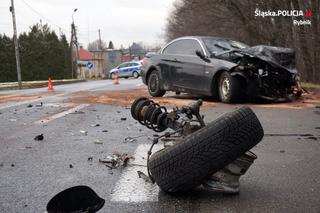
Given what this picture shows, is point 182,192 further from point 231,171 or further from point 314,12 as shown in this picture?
point 314,12

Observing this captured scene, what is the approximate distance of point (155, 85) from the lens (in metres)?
12.3

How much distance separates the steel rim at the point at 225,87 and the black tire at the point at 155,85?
8.26ft

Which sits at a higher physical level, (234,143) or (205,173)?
(234,143)

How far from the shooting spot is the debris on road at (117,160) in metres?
4.49

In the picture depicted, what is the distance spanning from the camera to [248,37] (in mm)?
23219

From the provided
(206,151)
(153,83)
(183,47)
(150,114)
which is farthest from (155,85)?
(206,151)

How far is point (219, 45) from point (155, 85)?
235 centimetres

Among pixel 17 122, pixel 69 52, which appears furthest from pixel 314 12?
pixel 69 52

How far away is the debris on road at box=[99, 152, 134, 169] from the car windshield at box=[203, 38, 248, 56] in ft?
19.5

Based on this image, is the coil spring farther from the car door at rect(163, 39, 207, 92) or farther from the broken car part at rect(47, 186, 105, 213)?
the car door at rect(163, 39, 207, 92)

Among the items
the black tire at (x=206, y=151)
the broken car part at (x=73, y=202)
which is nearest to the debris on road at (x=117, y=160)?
the black tire at (x=206, y=151)

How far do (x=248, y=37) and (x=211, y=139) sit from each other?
2081cm

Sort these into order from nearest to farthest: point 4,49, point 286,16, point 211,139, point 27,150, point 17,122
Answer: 1. point 211,139
2. point 27,150
3. point 17,122
4. point 286,16
5. point 4,49

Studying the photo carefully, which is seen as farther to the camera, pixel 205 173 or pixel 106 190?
pixel 106 190
